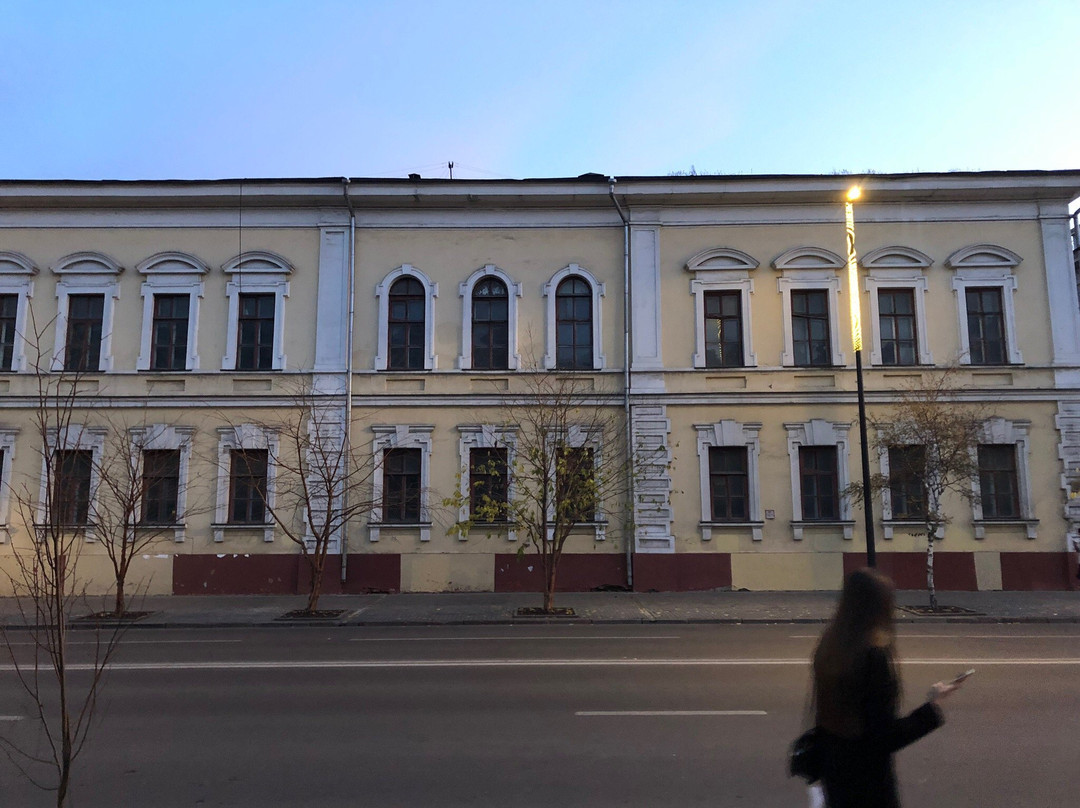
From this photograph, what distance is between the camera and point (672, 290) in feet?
67.2

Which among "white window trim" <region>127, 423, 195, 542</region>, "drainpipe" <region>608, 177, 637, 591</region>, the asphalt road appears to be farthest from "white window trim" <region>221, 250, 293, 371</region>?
the asphalt road

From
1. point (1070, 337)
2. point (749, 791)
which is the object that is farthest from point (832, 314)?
point (749, 791)

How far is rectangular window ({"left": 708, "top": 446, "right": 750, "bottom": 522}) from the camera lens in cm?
1959

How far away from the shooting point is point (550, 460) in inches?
661

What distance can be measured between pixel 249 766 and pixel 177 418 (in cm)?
1584

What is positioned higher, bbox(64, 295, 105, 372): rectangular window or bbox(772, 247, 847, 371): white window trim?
bbox(772, 247, 847, 371): white window trim

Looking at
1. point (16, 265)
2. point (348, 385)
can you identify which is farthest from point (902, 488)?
point (16, 265)

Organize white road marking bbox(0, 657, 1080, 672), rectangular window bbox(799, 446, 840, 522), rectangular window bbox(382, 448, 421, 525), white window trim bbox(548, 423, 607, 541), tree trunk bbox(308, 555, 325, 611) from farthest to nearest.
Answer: rectangular window bbox(382, 448, 421, 525) < rectangular window bbox(799, 446, 840, 522) < white window trim bbox(548, 423, 607, 541) < tree trunk bbox(308, 555, 325, 611) < white road marking bbox(0, 657, 1080, 672)

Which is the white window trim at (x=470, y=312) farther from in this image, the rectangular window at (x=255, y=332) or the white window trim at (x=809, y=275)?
the white window trim at (x=809, y=275)

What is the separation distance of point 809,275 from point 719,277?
2.31m

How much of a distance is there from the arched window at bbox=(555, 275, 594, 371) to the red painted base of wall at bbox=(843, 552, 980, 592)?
8.32m

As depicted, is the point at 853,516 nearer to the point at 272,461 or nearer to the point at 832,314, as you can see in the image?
the point at 832,314

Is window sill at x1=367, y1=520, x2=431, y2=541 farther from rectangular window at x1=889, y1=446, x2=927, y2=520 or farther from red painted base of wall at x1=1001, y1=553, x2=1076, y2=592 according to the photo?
red painted base of wall at x1=1001, y1=553, x2=1076, y2=592

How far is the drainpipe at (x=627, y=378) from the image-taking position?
63.0ft
